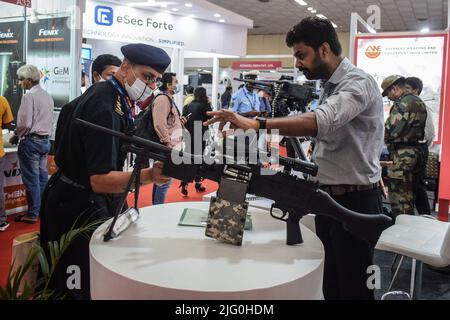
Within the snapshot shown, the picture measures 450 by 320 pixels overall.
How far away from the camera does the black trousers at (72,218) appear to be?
167cm

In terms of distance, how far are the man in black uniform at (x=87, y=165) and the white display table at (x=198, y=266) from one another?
0.20m

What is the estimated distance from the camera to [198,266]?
1.17 metres

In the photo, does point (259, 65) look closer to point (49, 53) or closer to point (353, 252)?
point (49, 53)

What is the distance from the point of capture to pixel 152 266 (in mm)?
1151

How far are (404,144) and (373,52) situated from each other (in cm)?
158

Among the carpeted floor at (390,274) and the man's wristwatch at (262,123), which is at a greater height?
the man's wristwatch at (262,123)

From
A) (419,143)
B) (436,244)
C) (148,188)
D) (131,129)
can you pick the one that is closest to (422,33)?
(419,143)

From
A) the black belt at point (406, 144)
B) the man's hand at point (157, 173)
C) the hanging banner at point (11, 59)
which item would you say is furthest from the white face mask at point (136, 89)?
the hanging banner at point (11, 59)

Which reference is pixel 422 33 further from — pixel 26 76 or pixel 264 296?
pixel 264 296

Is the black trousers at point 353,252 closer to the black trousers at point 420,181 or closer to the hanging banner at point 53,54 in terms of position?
the black trousers at point 420,181

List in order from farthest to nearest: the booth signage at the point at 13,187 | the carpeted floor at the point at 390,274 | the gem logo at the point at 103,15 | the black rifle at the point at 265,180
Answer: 1. the gem logo at the point at 103,15
2. the booth signage at the point at 13,187
3. the carpeted floor at the point at 390,274
4. the black rifle at the point at 265,180

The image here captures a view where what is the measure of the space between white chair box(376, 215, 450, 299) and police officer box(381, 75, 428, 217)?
1547 mm

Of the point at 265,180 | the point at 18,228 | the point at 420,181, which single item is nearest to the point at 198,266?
the point at 265,180

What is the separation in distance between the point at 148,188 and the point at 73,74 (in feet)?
7.25
